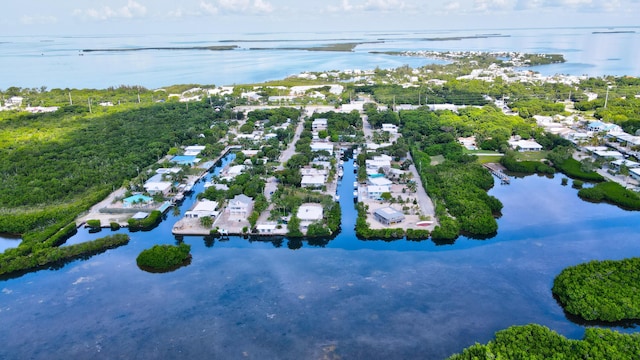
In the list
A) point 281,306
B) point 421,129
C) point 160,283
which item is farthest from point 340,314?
point 421,129

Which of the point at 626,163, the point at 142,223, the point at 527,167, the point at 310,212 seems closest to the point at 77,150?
the point at 142,223

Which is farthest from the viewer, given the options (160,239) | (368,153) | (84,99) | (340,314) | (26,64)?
(26,64)

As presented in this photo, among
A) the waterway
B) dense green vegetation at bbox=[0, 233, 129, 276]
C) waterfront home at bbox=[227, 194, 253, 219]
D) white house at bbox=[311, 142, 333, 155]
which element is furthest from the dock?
dense green vegetation at bbox=[0, 233, 129, 276]

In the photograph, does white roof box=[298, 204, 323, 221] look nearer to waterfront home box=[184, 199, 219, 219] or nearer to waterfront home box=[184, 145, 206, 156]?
waterfront home box=[184, 199, 219, 219]

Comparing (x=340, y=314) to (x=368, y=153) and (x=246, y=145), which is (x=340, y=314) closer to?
(x=368, y=153)

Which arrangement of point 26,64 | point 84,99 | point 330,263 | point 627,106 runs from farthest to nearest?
1. point 26,64
2. point 84,99
3. point 627,106
4. point 330,263

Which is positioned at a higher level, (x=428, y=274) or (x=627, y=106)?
(x=627, y=106)

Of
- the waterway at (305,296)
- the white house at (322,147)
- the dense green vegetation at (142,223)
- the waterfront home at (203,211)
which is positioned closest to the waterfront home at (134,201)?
the dense green vegetation at (142,223)
